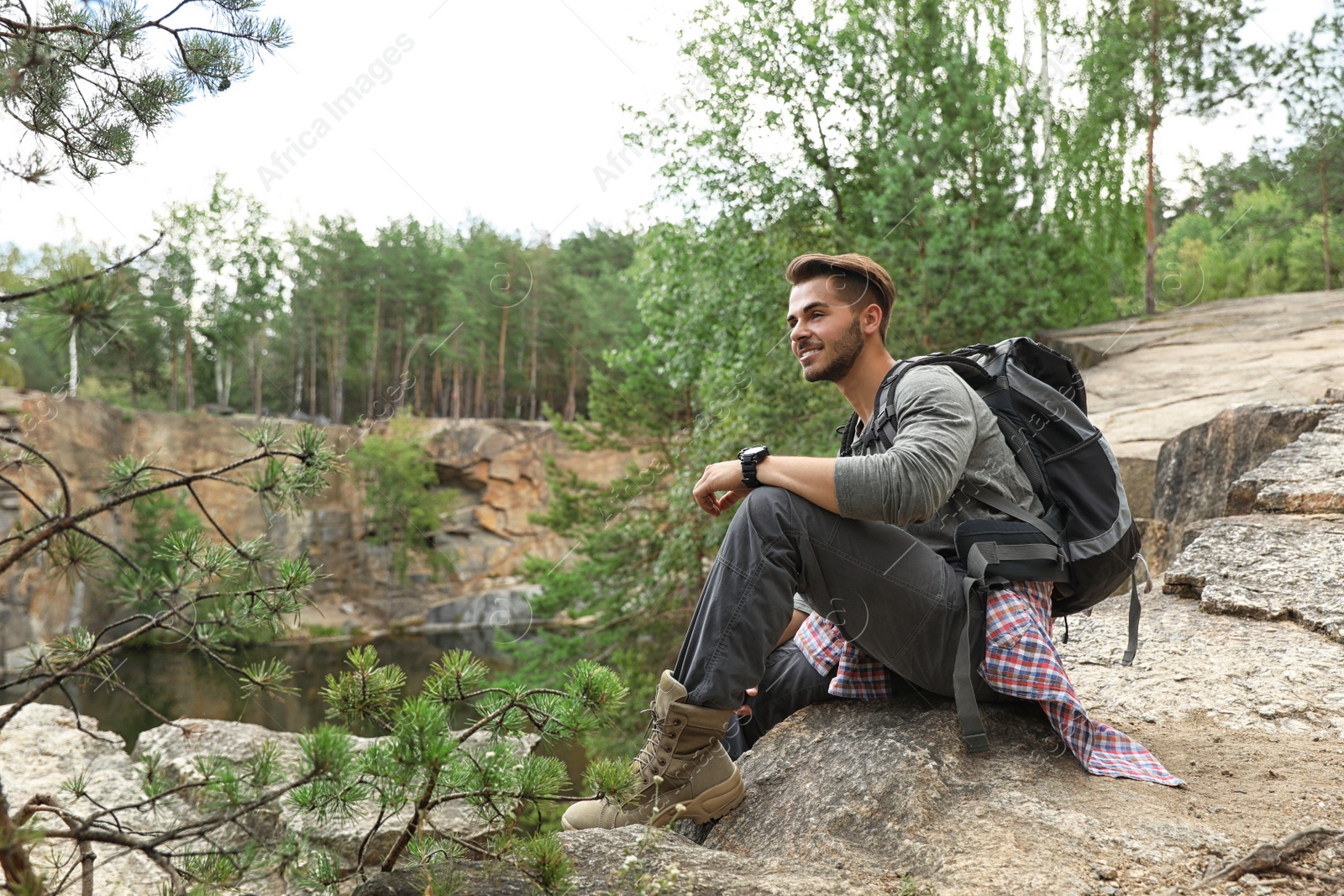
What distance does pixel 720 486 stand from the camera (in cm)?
234

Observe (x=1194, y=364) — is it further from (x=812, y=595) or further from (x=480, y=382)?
(x=480, y=382)

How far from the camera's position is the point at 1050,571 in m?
2.32

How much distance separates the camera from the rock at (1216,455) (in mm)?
5082

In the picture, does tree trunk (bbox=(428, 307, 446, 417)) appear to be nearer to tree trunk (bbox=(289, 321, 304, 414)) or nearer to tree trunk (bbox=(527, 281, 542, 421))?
tree trunk (bbox=(527, 281, 542, 421))

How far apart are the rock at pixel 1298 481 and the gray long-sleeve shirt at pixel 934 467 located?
280cm

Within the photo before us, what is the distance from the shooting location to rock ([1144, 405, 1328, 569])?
5082mm

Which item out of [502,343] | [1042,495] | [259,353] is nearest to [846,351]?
[1042,495]

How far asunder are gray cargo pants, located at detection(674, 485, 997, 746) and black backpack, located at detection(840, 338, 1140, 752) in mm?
82

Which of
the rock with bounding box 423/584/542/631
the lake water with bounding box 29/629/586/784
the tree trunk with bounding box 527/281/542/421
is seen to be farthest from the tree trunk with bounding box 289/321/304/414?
the lake water with bounding box 29/629/586/784

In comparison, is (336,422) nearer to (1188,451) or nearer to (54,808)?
(1188,451)

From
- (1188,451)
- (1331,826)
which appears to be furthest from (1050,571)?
(1188,451)

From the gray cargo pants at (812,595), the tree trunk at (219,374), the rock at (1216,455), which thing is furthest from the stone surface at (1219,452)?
the tree trunk at (219,374)

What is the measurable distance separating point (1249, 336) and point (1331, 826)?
9429mm

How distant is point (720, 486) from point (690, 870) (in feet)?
2.93
